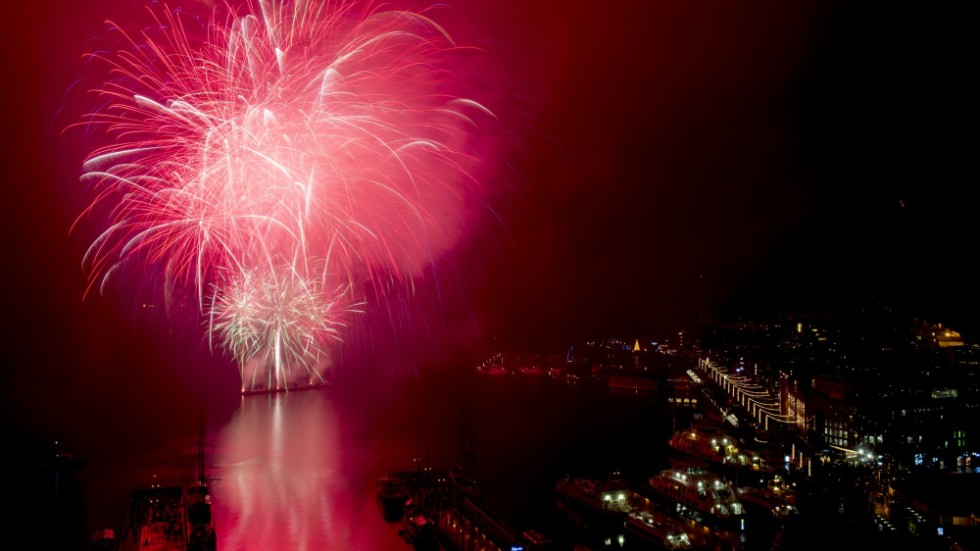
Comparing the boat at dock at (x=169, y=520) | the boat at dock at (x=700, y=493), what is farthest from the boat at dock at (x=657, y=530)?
the boat at dock at (x=169, y=520)

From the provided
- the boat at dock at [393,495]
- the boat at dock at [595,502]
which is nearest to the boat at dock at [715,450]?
the boat at dock at [595,502]

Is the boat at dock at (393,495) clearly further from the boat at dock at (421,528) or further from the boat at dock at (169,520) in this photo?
the boat at dock at (169,520)

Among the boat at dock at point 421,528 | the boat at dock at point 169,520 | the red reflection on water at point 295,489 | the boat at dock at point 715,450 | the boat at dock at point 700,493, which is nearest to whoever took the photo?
the boat at dock at point 169,520

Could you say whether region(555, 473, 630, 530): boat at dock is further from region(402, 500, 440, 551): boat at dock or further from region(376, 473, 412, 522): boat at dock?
region(376, 473, 412, 522): boat at dock

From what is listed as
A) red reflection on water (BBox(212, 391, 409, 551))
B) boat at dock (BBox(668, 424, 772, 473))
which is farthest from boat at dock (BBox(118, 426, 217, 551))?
boat at dock (BBox(668, 424, 772, 473))

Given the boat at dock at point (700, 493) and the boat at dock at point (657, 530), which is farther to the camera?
the boat at dock at point (700, 493)

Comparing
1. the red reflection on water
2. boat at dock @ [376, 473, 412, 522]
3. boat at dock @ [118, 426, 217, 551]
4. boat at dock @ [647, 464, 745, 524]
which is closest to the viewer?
boat at dock @ [118, 426, 217, 551]

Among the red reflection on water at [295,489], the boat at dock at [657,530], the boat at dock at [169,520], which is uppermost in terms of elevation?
the boat at dock at [169,520]

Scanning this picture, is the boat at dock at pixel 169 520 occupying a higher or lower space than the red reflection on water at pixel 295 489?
higher

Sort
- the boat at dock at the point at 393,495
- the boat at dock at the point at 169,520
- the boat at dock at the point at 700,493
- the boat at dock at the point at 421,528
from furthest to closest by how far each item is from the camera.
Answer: the boat at dock at the point at 393,495
the boat at dock at the point at 700,493
the boat at dock at the point at 421,528
the boat at dock at the point at 169,520

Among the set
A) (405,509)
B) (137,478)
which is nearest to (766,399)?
(405,509)
